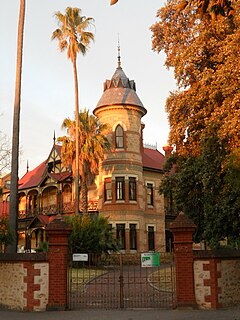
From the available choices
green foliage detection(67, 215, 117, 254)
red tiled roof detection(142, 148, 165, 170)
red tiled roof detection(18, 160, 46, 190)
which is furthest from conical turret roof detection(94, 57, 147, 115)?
green foliage detection(67, 215, 117, 254)

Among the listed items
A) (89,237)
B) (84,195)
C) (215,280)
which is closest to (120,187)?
(84,195)

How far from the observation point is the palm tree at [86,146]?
31797 mm

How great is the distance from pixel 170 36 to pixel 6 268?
42.3ft

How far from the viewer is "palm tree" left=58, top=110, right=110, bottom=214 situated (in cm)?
3180

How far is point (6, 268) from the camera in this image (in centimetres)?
1381

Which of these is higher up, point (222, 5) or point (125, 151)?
point (125, 151)

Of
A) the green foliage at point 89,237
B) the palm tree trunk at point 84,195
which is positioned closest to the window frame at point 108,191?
the palm tree trunk at point 84,195

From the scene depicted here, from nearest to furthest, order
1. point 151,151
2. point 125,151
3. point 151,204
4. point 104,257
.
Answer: point 104,257, point 125,151, point 151,204, point 151,151

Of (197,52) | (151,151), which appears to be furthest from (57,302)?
(151,151)

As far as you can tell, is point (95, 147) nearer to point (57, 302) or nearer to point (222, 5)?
point (57, 302)

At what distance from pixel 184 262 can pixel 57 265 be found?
3.50m

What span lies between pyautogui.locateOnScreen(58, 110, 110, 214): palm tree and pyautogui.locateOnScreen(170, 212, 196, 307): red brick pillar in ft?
63.1

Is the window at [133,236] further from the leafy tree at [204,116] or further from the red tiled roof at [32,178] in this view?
the leafy tree at [204,116]

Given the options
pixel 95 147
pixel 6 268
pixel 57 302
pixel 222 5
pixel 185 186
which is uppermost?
pixel 95 147
